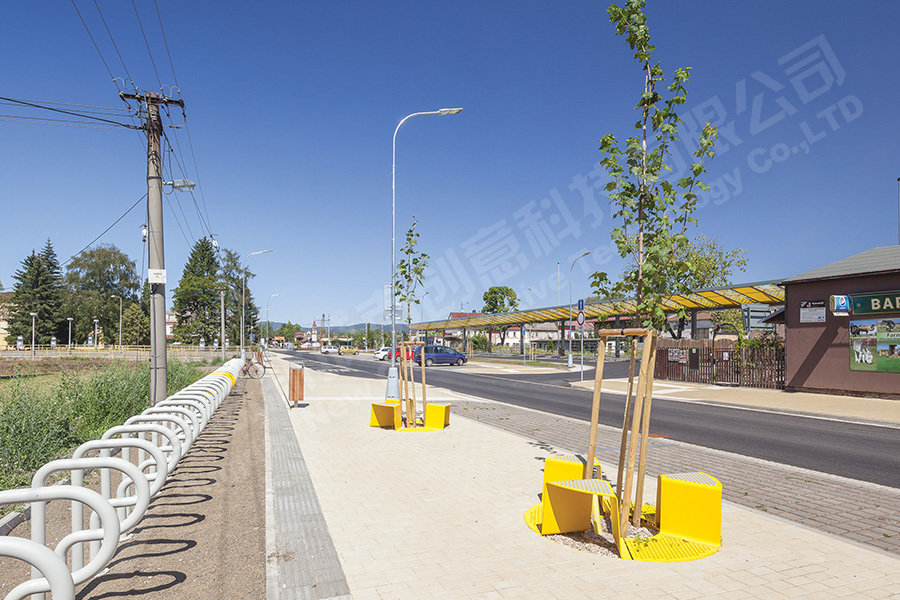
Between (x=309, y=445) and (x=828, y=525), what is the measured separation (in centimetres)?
715

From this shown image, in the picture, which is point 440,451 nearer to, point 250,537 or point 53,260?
point 250,537

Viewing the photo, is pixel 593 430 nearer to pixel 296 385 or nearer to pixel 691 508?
pixel 691 508

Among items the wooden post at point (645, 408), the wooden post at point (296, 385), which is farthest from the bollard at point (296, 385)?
the wooden post at point (645, 408)

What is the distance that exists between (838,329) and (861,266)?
2.18m

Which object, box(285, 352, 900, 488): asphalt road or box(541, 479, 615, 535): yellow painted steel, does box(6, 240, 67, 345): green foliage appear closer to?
box(285, 352, 900, 488): asphalt road

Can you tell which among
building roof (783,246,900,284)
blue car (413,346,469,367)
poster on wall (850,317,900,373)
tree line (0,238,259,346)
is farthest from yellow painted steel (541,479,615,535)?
tree line (0,238,259,346)

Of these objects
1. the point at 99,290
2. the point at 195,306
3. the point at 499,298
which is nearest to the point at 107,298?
the point at 99,290

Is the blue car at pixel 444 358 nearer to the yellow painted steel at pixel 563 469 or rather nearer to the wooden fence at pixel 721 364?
the wooden fence at pixel 721 364

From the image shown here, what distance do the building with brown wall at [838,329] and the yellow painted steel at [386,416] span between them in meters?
14.9

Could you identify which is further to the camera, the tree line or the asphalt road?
the tree line

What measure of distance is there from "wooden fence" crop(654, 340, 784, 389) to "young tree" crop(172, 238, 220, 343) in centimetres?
7332

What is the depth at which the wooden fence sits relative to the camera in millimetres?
20484

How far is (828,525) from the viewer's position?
5.21 m

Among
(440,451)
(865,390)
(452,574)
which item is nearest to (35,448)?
(440,451)
